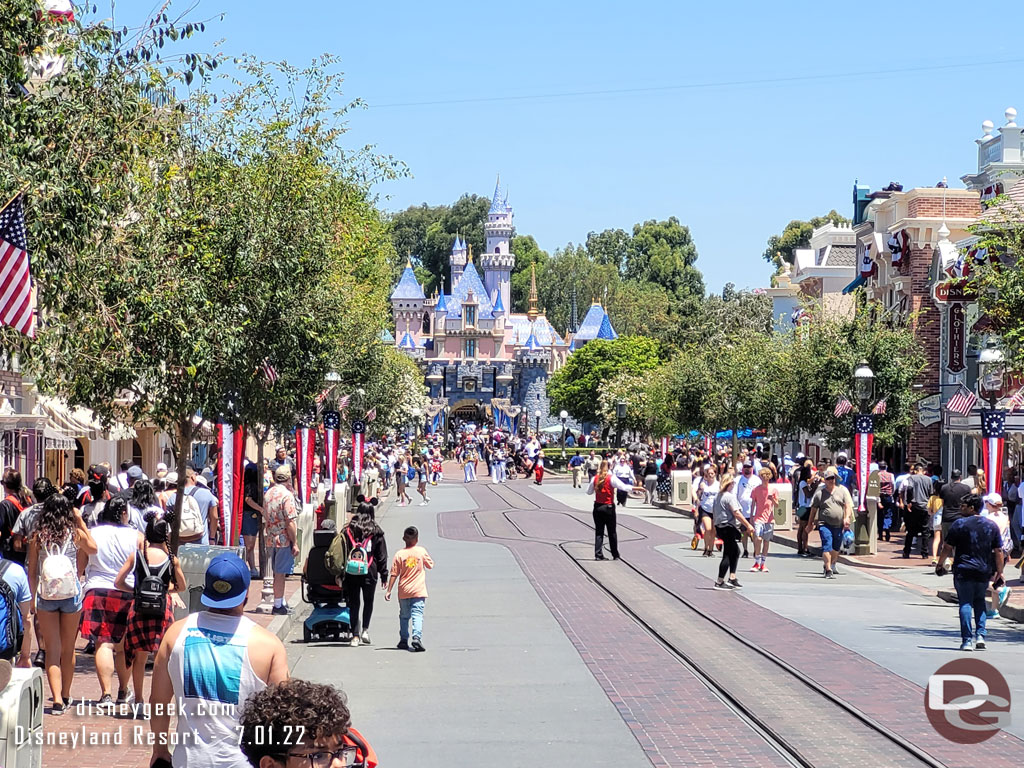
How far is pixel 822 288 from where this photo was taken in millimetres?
68312

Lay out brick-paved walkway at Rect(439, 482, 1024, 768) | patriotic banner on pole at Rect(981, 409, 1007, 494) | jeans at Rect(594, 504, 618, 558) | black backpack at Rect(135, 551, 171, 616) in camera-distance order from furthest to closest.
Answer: jeans at Rect(594, 504, 618, 558)
patriotic banner on pole at Rect(981, 409, 1007, 494)
black backpack at Rect(135, 551, 171, 616)
brick-paved walkway at Rect(439, 482, 1024, 768)

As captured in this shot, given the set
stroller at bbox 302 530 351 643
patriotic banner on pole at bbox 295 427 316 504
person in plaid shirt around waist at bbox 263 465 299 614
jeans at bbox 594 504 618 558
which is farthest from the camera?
patriotic banner on pole at bbox 295 427 316 504

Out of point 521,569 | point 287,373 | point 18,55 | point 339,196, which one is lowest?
point 521,569

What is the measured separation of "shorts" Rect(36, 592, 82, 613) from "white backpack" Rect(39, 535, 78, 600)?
0.03m

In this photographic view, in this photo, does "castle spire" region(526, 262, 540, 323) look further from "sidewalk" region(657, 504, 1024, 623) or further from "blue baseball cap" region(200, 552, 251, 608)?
"blue baseball cap" region(200, 552, 251, 608)

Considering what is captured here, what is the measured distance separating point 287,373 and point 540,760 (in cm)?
1191

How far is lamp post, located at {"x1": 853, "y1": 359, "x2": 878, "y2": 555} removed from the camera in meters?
27.2

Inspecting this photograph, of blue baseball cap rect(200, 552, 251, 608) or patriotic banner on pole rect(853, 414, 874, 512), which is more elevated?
patriotic banner on pole rect(853, 414, 874, 512)

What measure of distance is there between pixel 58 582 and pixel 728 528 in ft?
37.0

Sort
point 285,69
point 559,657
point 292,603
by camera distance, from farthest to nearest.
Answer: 1. point 285,69
2. point 292,603
3. point 559,657

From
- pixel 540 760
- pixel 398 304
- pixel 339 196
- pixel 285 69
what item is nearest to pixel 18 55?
pixel 540 760

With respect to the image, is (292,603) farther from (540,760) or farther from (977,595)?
(540,760)

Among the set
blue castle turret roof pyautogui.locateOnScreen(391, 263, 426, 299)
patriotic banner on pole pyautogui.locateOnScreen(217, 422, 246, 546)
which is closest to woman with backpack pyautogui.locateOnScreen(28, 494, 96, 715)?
patriotic banner on pole pyautogui.locateOnScreen(217, 422, 246, 546)

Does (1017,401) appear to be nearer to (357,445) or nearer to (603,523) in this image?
(603,523)
